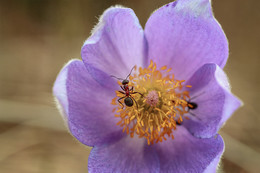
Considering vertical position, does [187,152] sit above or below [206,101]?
below

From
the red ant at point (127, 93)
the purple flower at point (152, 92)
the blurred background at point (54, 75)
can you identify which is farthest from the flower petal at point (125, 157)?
the blurred background at point (54, 75)

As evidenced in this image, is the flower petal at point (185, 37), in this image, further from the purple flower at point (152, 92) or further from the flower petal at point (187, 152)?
the flower petal at point (187, 152)

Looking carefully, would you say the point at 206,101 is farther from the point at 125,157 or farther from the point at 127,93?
the point at 125,157

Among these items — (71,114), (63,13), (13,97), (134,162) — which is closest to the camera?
(71,114)

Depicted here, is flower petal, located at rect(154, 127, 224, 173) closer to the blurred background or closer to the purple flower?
the purple flower

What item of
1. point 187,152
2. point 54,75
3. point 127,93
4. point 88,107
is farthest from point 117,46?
point 54,75

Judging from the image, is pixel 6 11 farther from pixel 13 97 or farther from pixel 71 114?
pixel 71 114

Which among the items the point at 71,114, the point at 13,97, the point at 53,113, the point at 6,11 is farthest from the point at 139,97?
the point at 6,11
